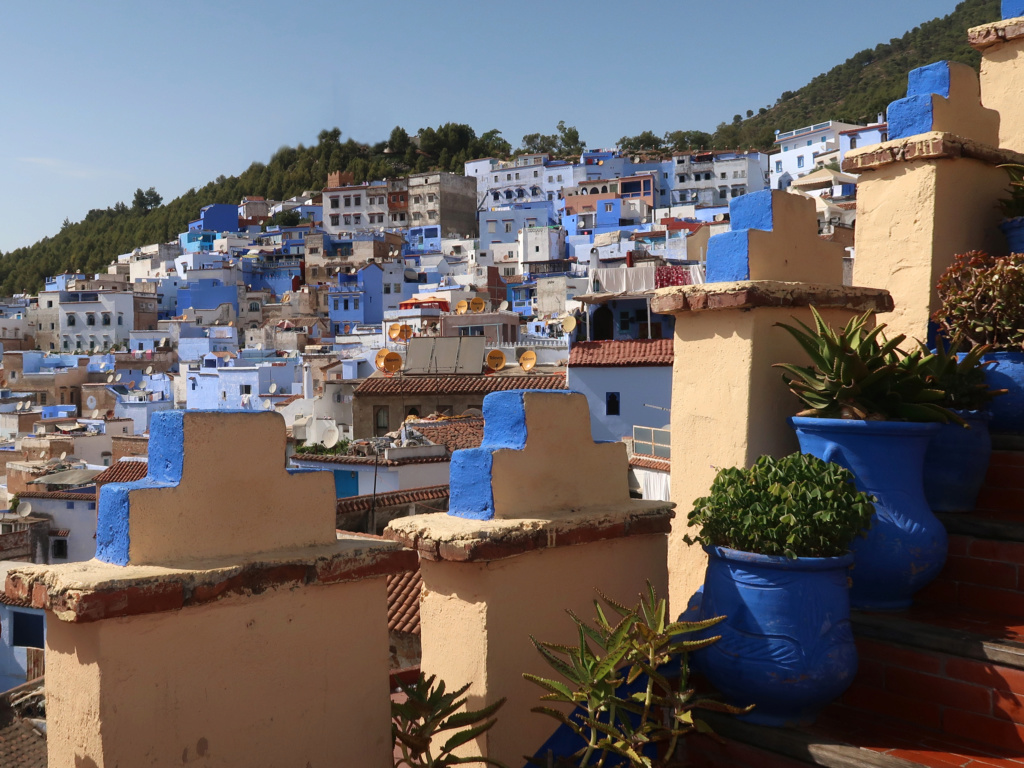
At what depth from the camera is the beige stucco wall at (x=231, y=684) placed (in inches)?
109

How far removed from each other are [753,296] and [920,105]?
7.66 ft

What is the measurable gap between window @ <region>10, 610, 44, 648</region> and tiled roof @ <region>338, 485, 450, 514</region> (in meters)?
9.32

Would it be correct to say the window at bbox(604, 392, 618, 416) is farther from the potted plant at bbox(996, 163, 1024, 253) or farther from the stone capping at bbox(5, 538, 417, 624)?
the stone capping at bbox(5, 538, 417, 624)

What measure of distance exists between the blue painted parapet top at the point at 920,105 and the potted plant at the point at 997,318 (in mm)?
1045

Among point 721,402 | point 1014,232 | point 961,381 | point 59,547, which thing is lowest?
point 59,547

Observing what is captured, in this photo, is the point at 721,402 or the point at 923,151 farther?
the point at 923,151

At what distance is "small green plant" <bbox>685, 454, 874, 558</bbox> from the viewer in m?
3.38

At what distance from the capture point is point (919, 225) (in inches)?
217

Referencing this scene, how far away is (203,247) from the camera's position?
86.4m

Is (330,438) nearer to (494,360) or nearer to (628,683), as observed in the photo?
(494,360)

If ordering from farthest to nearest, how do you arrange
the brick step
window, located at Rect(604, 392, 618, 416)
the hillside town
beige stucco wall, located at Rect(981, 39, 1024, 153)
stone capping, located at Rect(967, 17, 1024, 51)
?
1. window, located at Rect(604, 392, 618, 416)
2. beige stucco wall, located at Rect(981, 39, 1024, 153)
3. stone capping, located at Rect(967, 17, 1024, 51)
4. the brick step
5. the hillside town

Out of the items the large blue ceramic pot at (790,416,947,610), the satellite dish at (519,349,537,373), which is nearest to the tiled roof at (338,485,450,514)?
the satellite dish at (519,349,537,373)

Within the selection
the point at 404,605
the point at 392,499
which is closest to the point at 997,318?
the point at 404,605

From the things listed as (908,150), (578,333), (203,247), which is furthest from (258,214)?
(908,150)
